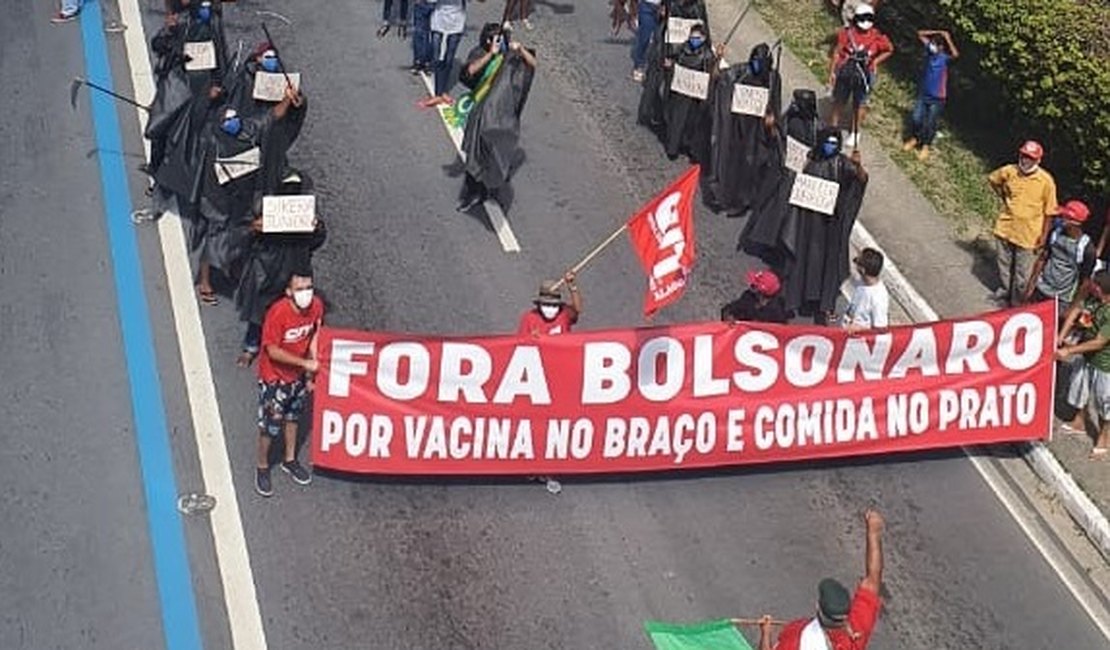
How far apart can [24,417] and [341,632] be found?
3.04 metres

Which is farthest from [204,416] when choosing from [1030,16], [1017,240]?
[1030,16]

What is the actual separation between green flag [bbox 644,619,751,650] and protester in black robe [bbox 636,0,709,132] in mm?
7678

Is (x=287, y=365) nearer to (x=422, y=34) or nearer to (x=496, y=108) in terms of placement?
(x=496, y=108)

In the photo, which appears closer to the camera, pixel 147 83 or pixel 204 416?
pixel 204 416

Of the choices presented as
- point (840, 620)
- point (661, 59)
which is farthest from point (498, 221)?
point (840, 620)

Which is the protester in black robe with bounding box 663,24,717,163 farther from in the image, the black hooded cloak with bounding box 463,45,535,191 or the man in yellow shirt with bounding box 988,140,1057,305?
the man in yellow shirt with bounding box 988,140,1057,305

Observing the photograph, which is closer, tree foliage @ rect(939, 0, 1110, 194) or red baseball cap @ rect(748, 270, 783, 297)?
red baseball cap @ rect(748, 270, 783, 297)

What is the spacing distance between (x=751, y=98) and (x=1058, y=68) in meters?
2.74

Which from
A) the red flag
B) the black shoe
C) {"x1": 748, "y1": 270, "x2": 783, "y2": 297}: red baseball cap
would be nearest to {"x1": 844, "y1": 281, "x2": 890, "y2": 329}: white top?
{"x1": 748, "y1": 270, "x2": 783, "y2": 297}: red baseball cap

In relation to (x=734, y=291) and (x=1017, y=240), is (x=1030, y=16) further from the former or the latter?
(x=734, y=291)

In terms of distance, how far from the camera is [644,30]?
16203mm

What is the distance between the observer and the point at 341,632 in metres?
9.41

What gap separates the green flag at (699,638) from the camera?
7930 millimetres

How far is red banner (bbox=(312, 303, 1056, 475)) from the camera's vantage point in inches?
394
